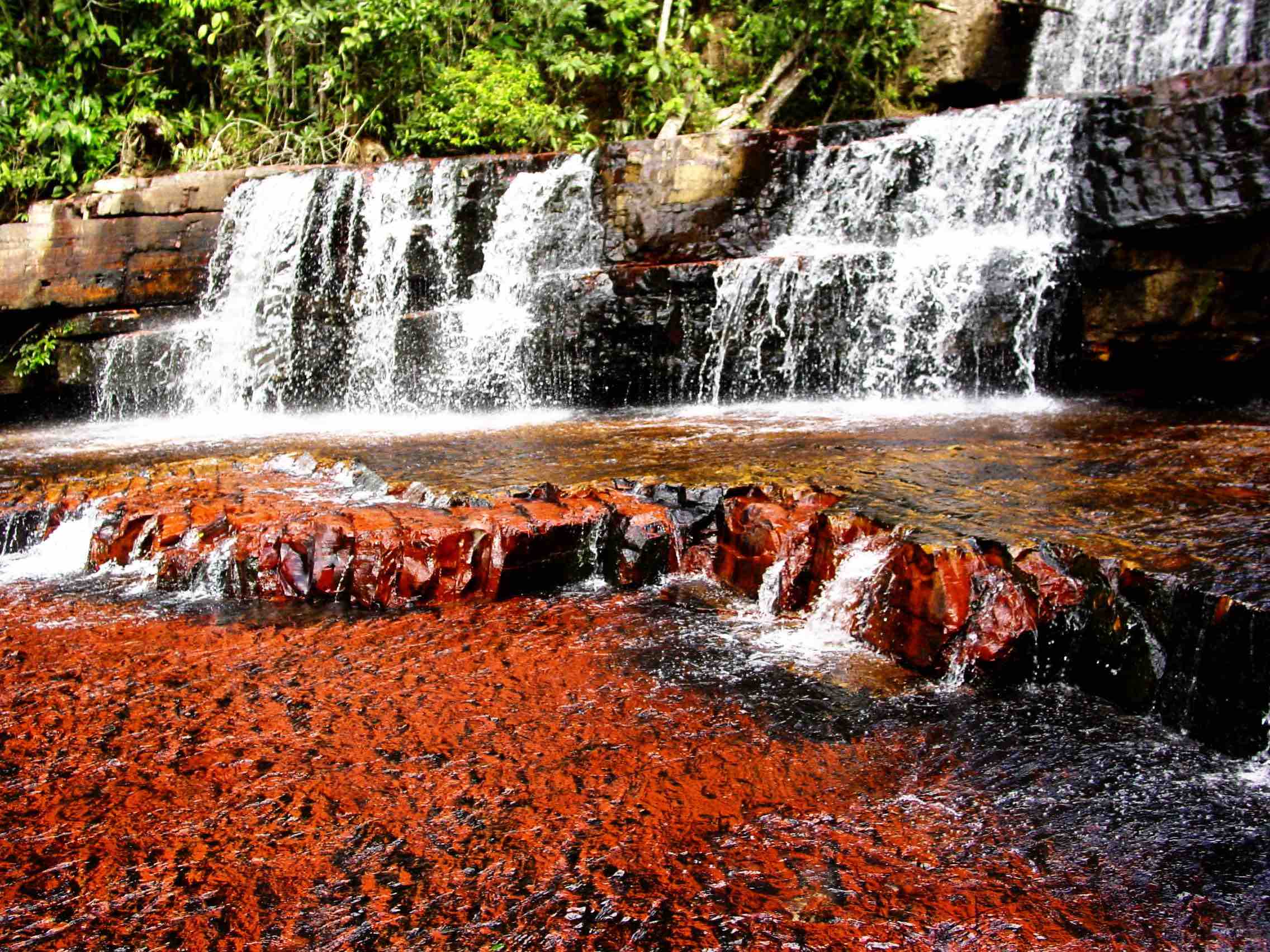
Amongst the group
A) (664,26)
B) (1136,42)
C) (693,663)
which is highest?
(664,26)

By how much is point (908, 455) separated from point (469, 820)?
3.77 m

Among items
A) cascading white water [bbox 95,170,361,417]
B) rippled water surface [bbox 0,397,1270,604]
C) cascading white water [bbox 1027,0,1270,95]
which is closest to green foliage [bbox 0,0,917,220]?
cascading white water [bbox 1027,0,1270,95]

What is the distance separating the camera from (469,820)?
2758 millimetres

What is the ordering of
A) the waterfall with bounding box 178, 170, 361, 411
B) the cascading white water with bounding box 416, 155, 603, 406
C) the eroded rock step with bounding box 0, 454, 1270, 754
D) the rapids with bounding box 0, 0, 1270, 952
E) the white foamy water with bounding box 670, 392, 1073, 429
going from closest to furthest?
the rapids with bounding box 0, 0, 1270, 952, the eroded rock step with bounding box 0, 454, 1270, 754, the white foamy water with bounding box 670, 392, 1073, 429, the cascading white water with bounding box 416, 155, 603, 406, the waterfall with bounding box 178, 170, 361, 411

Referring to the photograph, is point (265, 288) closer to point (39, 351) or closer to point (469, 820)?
point (39, 351)

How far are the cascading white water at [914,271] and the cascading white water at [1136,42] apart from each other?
2962 millimetres

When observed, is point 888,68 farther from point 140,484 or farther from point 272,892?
point 272,892

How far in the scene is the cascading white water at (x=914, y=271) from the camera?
8414mm

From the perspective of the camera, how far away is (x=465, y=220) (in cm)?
1034

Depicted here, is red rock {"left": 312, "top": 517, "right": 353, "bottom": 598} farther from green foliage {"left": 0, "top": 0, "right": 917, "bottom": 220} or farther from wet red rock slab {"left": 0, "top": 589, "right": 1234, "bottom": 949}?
green foliage {"left": 0, "top": 0, "right": 917, "bottom": 220}

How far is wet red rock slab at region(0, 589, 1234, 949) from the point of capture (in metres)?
2.32

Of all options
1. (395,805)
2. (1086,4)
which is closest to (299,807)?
(395,805)

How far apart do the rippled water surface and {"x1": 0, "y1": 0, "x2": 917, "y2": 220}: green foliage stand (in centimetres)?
440

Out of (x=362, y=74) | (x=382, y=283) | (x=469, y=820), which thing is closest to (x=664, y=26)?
(x=362, y=74)
